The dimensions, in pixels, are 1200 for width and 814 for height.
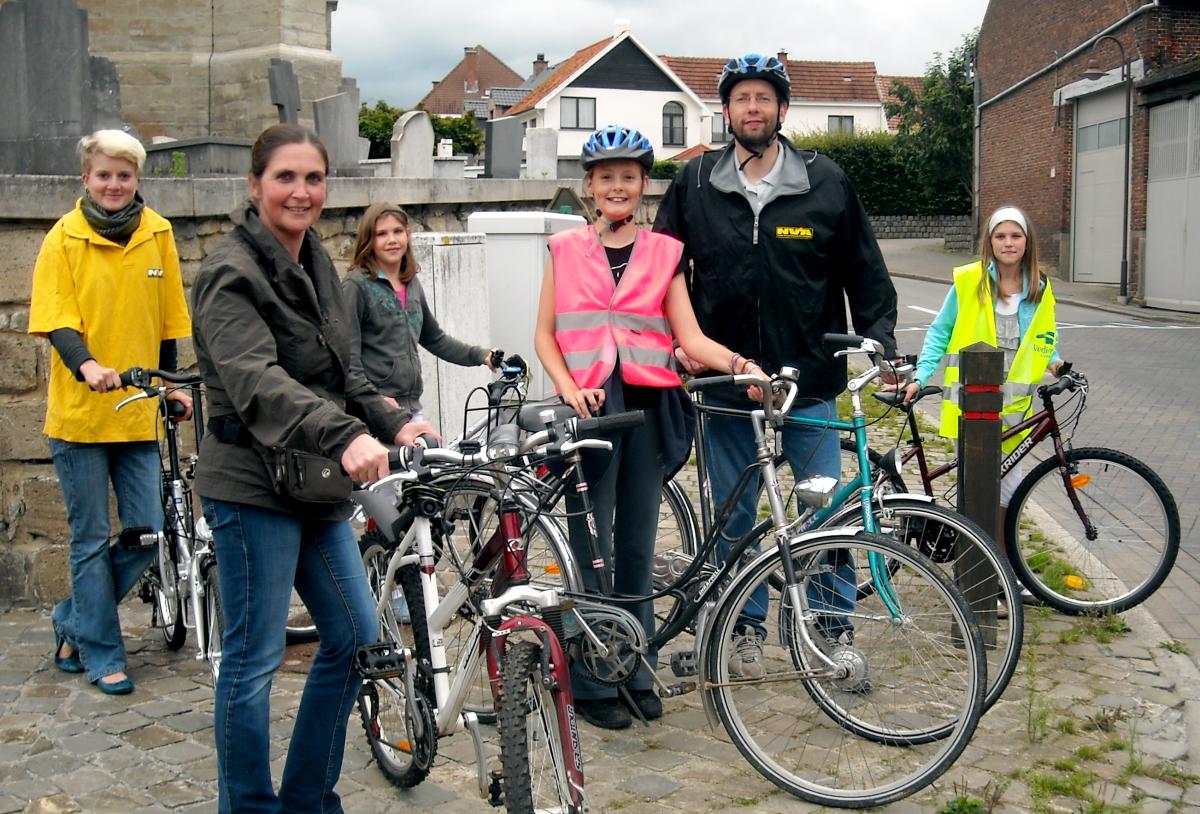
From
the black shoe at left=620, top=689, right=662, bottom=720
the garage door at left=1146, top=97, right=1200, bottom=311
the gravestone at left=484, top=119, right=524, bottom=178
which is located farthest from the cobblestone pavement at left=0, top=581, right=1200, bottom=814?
the garage door at left=1146, top=97, right=1200, bottom=311

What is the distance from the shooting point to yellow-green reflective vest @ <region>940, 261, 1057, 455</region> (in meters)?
6.12

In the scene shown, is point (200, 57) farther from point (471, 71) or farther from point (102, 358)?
point (471, 71)

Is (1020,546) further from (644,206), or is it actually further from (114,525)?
(644,206)

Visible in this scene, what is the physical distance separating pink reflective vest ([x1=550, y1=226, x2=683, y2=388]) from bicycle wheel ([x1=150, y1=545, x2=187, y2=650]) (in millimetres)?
2074

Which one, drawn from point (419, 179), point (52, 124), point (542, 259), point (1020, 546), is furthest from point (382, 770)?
point (419, 179)

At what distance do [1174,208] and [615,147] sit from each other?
871 inches

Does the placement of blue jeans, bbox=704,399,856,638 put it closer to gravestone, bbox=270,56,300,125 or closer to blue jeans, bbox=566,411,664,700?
blue jeans, bbox=566,411,664,700

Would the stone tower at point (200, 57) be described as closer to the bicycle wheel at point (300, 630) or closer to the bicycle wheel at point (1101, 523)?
the bicycle wheel at point (300, 630)

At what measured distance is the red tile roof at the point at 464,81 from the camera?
99.1m

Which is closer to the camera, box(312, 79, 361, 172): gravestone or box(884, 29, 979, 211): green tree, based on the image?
box(312, 79, 361, 172): gravestone

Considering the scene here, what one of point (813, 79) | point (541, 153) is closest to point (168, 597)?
point (541, 153)

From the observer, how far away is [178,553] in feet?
18.3

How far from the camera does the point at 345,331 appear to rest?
3617 mm

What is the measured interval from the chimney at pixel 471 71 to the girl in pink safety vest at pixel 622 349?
9715 centimetres
